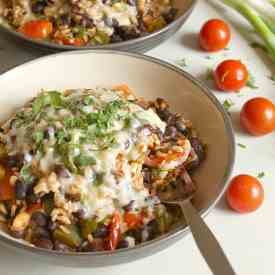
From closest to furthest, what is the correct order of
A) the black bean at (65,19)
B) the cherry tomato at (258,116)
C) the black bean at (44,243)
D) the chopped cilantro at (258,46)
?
the black bean at (44,243) → the cherry tomato at (258,116) → the black bean at (65,19) → the chopped cilantro at (258,46)

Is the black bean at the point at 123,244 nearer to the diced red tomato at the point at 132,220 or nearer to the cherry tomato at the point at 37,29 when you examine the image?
the diced red tomato at the point at 132,220

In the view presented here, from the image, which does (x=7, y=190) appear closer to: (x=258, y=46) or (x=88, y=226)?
(x=88, y=226)

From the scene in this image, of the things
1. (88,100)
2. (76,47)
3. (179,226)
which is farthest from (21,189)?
(76,47)

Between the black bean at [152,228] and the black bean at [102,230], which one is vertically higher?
the black bean at [152,228]

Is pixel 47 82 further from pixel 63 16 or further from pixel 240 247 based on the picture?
pixel 240 247

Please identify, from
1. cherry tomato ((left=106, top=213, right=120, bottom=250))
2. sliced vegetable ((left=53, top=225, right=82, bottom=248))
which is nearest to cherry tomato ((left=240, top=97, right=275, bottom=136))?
cherry tomato ((left=106, top=213, right=120, bottom=250))

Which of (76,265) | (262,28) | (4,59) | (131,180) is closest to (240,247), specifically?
(131,180)

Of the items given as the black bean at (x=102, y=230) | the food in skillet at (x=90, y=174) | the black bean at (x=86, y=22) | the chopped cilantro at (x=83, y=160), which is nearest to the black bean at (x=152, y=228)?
the food in skillet at (x=90, y=174)
